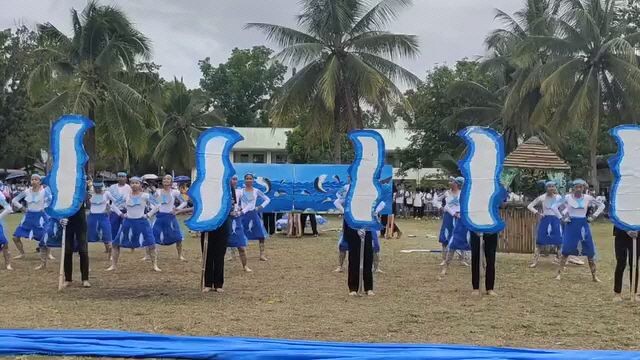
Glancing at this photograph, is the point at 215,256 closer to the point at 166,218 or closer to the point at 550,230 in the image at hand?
the point at 166,218

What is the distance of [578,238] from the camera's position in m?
11.1

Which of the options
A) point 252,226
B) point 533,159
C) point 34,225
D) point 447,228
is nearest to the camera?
point 34,225

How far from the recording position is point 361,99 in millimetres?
24828

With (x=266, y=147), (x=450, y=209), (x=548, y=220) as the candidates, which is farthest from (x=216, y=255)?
(x=266, y=147)

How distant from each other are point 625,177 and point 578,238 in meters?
1.98

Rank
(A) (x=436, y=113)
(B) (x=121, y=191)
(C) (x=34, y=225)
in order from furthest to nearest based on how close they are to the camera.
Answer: (A) (x=436, y=113)
(C) (x=34, y=225)
(B) (x=121, y=191)

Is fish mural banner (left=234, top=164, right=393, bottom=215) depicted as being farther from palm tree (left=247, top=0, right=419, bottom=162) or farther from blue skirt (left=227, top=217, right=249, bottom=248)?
blue skirt (left=227, top=217, right=249, bottom=248)

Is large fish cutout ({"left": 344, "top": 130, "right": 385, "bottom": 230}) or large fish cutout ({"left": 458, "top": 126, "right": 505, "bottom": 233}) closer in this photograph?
large fish cutout ({"left": 344, "top": 130, "right": 385, "bottom": 230})

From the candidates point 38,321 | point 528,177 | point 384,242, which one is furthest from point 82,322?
point 528,177

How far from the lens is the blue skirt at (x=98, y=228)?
42.6 feet

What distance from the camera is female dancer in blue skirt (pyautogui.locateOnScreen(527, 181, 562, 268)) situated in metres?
12.7

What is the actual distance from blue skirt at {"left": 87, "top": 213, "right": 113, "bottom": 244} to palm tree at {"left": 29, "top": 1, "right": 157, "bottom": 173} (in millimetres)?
11293

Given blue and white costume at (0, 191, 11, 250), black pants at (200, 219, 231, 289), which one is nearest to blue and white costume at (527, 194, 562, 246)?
black pants at (200, 219, 231, 289)

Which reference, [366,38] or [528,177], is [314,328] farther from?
[366,38]
